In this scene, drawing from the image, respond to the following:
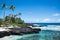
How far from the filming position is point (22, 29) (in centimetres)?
5003

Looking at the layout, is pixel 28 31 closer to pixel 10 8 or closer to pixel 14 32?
pixel 14 32

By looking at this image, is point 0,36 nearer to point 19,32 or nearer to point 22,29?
point 19,32

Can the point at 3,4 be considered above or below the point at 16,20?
above

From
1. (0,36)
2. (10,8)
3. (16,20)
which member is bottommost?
(0,36)

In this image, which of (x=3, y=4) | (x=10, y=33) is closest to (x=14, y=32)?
(x=10, y=33)

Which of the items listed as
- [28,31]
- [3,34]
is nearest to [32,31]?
[28,31]

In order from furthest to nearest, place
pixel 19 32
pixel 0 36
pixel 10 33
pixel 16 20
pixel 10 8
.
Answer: pixel 16 20 → pixel 10 8 → pixel 19 32 → pixel 10 33 → pixel 0 36

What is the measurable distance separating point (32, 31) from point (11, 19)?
30.1m

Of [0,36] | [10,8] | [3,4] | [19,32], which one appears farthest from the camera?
[10,8]

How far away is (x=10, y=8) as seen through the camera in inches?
3063

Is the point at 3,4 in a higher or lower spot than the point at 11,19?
higher

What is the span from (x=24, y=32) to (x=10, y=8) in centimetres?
3157

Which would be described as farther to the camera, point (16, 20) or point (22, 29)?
point (16, 20)

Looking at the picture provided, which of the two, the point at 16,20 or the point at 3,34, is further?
the point at 16,20
